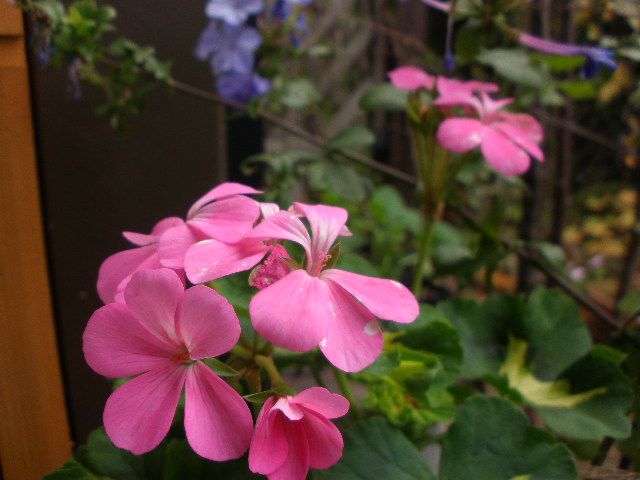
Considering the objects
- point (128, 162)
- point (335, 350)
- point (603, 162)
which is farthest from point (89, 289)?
point (603, 162)

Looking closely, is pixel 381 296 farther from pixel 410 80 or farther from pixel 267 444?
pixel 410 80

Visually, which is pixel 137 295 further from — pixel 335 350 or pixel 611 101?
pixel 611 101

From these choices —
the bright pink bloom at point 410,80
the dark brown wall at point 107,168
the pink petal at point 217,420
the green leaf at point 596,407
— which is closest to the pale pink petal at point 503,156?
the bright pink bloom at point 410,80

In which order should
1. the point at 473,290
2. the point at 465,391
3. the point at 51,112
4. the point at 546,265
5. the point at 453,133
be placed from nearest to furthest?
1. the point at 453,133
2. the point at 465,391
3. the point at 51,112
4. the point at 546,265
5. the point at 473,290

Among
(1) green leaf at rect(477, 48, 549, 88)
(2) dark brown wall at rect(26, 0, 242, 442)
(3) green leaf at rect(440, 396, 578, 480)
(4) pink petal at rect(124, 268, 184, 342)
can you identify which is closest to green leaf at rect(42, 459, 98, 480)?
(4) pink petal at rect(124, 268, 184, 342)

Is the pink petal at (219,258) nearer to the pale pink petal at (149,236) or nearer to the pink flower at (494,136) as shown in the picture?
the pale pink petal at (149,236)

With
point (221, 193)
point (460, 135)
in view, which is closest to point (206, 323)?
point (221, 193)
